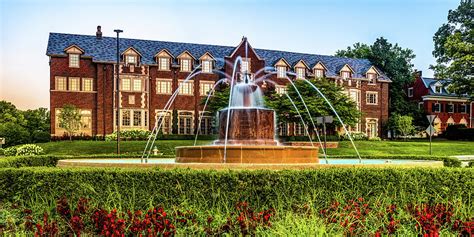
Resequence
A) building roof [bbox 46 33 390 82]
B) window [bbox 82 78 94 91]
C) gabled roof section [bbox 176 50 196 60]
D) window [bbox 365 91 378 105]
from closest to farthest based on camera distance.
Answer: window [bbox 82 78 94 91], building roof [bbox 46 33 390 82], gabled roof section [bbox 176 50 196 60], window [bbox 365 91 378 105]

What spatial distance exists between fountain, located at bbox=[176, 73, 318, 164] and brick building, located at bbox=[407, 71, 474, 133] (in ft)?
188

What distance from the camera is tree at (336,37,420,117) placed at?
65.6 meters

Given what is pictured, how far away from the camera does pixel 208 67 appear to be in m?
52.3

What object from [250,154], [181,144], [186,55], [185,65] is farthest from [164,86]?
[250,154]

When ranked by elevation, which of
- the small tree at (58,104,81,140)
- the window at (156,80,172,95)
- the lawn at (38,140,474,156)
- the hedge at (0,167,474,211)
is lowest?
the lawn at (38,140,474,156)

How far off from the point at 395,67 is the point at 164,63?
3311 centimetres

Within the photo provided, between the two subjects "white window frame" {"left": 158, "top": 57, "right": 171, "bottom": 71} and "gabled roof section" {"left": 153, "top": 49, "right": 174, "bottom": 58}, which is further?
"white window frame" {"left": 158, "top": 57, "right": 171, "bottom": 71}

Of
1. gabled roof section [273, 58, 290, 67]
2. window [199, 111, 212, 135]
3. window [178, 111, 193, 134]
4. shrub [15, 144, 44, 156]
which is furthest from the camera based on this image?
gabled roof section [273, 58, 290, 67]

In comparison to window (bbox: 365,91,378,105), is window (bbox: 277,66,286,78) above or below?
above

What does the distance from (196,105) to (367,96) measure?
20867 millimetres

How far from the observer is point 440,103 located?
70375 millimetres

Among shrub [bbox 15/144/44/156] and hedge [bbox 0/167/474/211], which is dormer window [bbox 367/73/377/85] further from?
hedge [bbox 0/167/474/211]

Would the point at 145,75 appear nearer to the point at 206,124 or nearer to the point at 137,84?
the point at 137,84

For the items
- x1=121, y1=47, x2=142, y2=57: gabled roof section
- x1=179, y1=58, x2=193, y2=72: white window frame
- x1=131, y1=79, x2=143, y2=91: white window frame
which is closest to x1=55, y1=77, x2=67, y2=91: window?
x1=121, y1=47, x2=142, y2=57: gabled roof section
